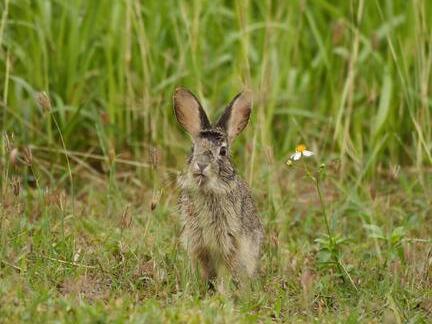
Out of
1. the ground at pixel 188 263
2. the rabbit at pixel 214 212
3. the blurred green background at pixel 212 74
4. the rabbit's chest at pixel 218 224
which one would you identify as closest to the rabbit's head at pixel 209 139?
the rabbit at pixel 214 212

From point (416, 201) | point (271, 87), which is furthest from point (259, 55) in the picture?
point (416, 201)

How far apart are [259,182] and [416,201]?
1019mm

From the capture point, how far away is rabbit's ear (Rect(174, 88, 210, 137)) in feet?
17.8

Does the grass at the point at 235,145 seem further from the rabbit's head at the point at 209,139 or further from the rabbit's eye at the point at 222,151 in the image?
the rabbit's eye at the point at 222,151

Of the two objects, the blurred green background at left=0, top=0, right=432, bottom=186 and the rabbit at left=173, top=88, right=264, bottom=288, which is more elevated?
the blurred green background at left=0, top=0, right=432, bottom=186

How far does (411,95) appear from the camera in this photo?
6926 millimetres

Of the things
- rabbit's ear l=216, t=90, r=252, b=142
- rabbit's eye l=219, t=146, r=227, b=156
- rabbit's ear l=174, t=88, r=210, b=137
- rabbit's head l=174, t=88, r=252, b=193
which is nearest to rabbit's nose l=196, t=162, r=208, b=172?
rabbit's head l=174, t=88, r=252, b=193

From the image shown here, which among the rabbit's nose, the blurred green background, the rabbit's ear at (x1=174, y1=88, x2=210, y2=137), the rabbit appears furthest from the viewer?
the blurred green background

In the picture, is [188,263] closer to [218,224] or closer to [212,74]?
[218,224]

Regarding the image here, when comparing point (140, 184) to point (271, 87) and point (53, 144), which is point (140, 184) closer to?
point (53, 144)

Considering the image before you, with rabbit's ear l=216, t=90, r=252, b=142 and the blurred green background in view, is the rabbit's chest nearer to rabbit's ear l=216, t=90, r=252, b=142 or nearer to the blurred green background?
rabbit's ear l=216, t=90, r=252, b=142

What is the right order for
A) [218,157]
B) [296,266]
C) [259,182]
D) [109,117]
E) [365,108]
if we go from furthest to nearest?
[365,108], [109,117], [259,182], [296,266], [218,157]

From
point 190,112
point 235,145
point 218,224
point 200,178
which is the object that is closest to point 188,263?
point 218,224

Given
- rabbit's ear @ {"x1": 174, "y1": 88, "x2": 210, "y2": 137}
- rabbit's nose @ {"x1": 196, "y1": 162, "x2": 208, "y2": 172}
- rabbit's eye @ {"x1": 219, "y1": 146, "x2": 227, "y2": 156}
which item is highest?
rabbit's ear @ {"x1": 174, "y1": 88, "x2": 210, "y2": 137}
